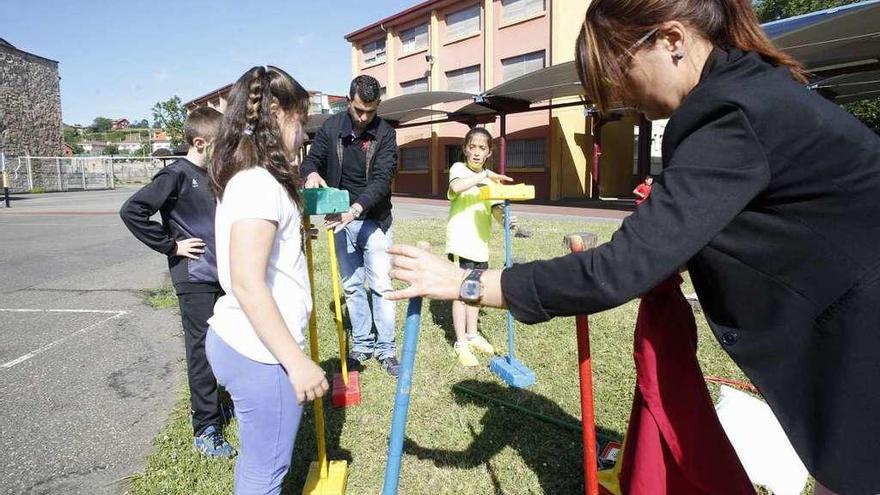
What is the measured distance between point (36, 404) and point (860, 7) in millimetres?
11696

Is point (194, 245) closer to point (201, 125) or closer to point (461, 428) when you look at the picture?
point (201, 125)

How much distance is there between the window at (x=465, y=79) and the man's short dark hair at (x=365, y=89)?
819 inches

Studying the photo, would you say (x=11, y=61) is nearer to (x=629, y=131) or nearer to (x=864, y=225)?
(x=629, y=131)

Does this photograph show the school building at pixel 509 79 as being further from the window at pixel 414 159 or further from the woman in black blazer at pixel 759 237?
the woman in black blazer at pixel 759 237

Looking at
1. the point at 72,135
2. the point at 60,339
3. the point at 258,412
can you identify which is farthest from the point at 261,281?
the point at 72,135

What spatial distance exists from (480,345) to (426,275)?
324 cm

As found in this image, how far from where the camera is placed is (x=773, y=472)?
2.54 m

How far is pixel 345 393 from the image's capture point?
3508mm

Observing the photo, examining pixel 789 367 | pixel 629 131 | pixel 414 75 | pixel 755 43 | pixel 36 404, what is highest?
pixel 414 75

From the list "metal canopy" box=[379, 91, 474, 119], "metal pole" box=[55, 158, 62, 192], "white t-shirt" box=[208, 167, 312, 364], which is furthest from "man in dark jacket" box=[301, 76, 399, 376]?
"metal pole" box=[55, 158, 62, 192]

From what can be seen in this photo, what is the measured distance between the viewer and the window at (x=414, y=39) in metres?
26.4

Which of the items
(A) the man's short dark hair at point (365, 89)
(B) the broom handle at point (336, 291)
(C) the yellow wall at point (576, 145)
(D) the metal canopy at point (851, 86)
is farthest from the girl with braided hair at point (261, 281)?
(C) the yellow wall at point (576, 145)

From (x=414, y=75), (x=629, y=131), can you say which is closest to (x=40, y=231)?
(x=414, y=75)

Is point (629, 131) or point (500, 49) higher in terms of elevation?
point (500, 49)
